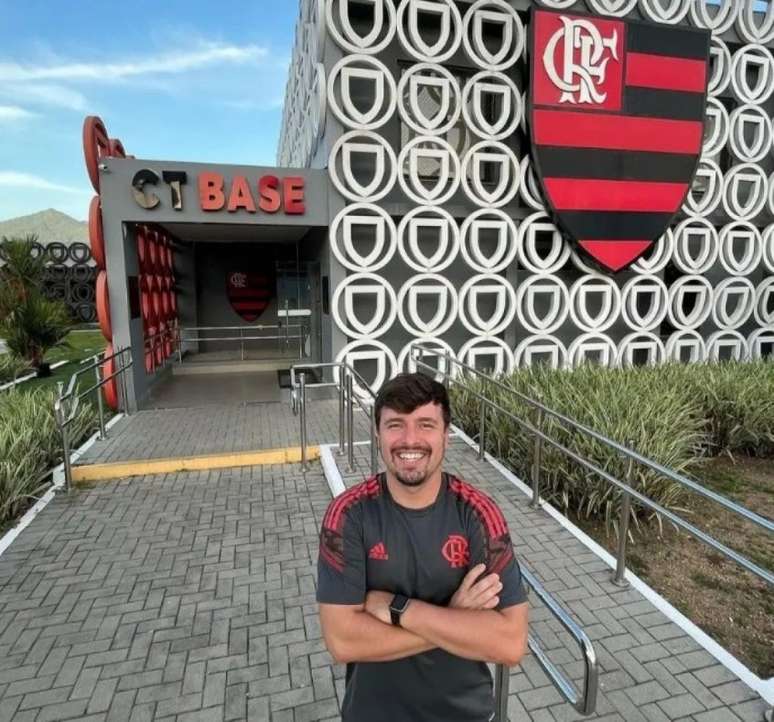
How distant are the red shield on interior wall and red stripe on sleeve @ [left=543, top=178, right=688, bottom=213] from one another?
365 inches

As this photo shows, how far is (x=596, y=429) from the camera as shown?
5.12m

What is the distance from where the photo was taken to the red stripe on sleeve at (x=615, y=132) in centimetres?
842

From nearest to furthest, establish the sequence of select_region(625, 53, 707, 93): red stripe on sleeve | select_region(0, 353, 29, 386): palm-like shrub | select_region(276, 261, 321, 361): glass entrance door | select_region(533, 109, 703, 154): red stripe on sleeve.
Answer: select_region(533, 109, 703, 154): red stripe on sleeve
select_region(625, 53, 707, 93): red stripe on sleeve
select_region(0, 353, 29, 386): palm-like shrub
select_region(276, 261, 321, 361): glass entrance door

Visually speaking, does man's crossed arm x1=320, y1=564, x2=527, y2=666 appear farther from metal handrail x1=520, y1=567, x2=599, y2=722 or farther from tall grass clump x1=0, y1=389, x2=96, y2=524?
tall grass clump x1=0, y1=389, x2=96, y2=524

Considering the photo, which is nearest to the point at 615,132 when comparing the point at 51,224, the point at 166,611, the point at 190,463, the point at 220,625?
the point at 190,463

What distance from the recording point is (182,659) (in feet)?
9.48

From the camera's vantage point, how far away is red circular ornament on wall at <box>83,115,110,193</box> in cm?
708

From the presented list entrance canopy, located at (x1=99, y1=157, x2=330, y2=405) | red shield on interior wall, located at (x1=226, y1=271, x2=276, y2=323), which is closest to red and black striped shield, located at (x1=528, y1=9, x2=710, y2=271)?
entrance canopy, located at (x1=99, y1=157, x2=330, y2=405)

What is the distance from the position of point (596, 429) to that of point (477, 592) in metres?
4.07

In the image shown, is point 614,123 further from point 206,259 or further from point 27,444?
point 206,259

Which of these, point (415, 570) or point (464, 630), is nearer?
point (464, 630)

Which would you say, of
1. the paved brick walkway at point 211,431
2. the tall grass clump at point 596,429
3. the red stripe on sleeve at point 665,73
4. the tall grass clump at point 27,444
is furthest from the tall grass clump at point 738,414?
the tall grass clump at point 27,444

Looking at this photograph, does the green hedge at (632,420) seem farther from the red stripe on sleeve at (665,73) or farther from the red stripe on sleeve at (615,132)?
the red stripe on sleeve at (665,73)

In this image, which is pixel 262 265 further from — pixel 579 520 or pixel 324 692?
pixel 324 692
